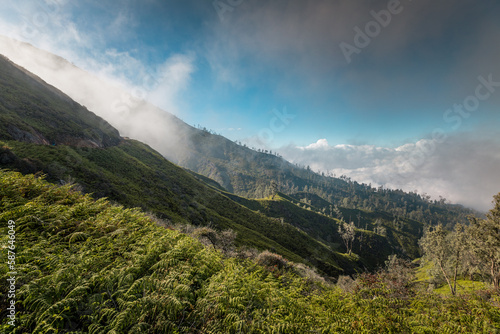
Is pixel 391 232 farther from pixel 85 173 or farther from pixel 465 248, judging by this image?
pixel 85 173

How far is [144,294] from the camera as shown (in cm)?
592

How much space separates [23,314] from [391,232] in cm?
25619

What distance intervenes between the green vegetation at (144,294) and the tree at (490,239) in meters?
32.0

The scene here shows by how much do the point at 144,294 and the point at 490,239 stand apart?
1845 inches

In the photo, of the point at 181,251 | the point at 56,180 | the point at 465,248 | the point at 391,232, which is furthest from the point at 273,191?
the point at 181,251

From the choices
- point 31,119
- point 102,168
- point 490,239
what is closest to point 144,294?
point 490,239

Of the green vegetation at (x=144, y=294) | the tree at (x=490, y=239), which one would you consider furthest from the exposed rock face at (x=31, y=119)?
the tree at (x=490, y=239)

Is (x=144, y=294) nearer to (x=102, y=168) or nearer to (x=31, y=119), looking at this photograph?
(x=102, y=168)

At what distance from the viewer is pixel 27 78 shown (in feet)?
250

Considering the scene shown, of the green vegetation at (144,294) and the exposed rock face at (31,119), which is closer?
the green vegetation at (144,294)

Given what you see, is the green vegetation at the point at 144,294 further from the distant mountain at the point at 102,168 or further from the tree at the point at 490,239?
the tree at the point at 490,239

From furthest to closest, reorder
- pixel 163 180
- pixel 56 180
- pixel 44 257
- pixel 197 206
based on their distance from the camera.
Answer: pixel 163 180 < pixel 197 206 < pixel 56 180 < pixel 44 257

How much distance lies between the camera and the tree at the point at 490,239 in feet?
90.0

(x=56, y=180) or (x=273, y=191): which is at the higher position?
(x=273, y=191)
